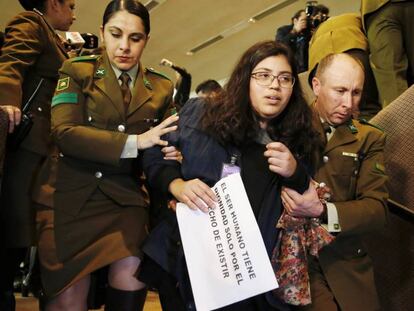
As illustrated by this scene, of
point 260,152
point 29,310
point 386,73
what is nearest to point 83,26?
point 29,310

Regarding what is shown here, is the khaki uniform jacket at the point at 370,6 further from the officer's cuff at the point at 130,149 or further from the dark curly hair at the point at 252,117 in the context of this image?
the officer's cuff at the point at 130,149

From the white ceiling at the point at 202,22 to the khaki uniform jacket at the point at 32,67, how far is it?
4.95 meters

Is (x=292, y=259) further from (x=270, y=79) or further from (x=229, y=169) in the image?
(x=270, y=79)

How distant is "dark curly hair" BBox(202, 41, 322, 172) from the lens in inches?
50.6

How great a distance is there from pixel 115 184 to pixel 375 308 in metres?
0.95

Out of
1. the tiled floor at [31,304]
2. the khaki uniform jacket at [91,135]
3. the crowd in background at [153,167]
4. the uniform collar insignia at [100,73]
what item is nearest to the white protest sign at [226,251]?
the crowd in background at [153,167]

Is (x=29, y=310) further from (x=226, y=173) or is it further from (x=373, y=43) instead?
(x=373, y=43)

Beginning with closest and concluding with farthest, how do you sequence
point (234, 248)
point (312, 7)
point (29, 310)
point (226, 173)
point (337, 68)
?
1. point (234, 248)
2. point (226, 173)
3. point (337, 68)
4. point (29, 310)
5. point (312, 7)

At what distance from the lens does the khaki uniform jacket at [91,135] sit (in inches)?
50.7

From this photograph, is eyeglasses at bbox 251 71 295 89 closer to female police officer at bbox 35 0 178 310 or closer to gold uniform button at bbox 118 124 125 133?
female police officer at bbox 35 0 178 310

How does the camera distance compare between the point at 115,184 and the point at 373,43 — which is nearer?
the point at 115,184

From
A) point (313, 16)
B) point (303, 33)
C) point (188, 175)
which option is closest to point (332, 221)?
point (188, 175)

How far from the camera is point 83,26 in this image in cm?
725

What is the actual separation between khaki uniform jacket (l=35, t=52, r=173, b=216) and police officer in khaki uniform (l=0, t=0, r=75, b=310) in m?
0.08
